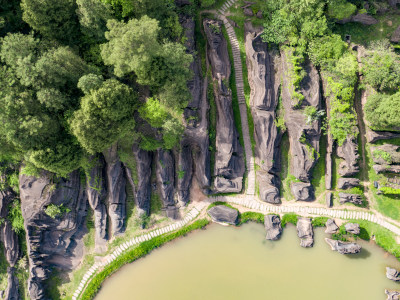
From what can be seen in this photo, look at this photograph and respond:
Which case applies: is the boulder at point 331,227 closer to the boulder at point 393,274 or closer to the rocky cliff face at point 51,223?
the boulder at point 393,274

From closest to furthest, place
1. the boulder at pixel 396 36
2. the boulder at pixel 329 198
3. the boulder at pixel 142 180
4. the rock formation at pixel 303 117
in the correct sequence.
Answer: the boulder at pixel 142 180, the rock formation at pixel 303 117, the boulder at pixel 396 36, the boulder at pixel 329 198

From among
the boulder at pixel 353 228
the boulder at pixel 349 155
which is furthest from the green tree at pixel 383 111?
the boulder at pixel 353 228

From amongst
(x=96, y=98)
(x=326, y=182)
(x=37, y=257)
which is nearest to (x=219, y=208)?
(x=326, y=182)

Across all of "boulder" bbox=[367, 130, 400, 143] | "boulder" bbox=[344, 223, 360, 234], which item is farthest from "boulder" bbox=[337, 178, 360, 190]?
"boulder" bbox=[367, 130, 400, 143]

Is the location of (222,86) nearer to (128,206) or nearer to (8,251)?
(128,206)

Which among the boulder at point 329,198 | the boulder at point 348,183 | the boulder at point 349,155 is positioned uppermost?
the boulder at point 349,155

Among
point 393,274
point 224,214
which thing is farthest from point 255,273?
point 393,274

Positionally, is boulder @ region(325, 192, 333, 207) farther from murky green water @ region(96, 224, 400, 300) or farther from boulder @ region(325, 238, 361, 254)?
boulder @ region(325, 238, 361, 254)
